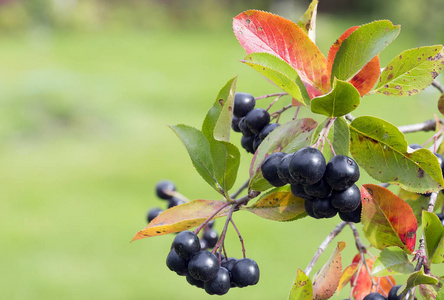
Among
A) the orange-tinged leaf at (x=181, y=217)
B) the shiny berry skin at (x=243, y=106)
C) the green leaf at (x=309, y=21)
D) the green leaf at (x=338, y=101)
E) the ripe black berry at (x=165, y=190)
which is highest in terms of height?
the green leaf at (x=309, y=21)

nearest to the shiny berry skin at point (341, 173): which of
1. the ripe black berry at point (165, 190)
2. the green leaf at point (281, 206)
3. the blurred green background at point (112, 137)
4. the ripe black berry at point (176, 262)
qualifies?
the green leaf at point (281, 206)

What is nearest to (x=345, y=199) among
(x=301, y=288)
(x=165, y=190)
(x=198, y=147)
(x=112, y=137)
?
(x=301, y=288)

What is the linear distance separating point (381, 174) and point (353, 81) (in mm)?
131

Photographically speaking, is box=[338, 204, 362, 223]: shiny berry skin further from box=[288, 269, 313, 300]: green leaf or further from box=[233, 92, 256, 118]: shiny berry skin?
box=[233, 92, 256, 118]: shiny berry skin

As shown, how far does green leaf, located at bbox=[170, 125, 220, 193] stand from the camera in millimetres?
851

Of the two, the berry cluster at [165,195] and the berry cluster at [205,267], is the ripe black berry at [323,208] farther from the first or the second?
the berry cluster at [165,195]

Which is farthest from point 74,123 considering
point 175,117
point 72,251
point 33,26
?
point 33,26

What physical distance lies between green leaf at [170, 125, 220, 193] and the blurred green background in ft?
4.46

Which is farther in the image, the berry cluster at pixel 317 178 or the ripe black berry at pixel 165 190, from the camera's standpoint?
the ripe black berry at pixel 165 190

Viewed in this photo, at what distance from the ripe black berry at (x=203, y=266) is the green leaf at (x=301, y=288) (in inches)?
4.1

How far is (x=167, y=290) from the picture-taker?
12.9 ft

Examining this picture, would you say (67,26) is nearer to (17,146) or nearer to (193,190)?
(17,146)

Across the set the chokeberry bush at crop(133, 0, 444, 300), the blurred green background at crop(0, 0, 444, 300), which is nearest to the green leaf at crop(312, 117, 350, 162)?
the chokeberry bush at crop(133, 0, 444, 300)

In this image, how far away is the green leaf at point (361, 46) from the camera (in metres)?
0.73
